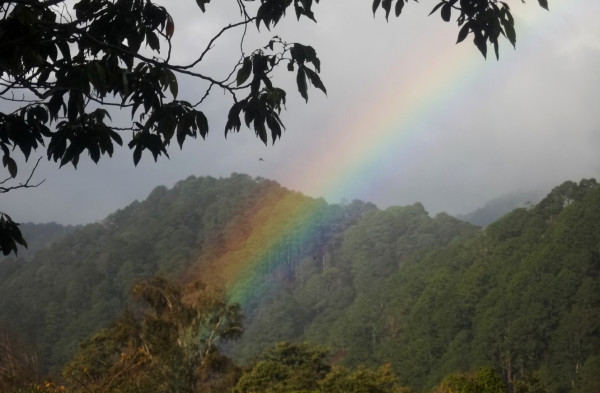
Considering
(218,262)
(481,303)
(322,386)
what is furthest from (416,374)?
(218,262)

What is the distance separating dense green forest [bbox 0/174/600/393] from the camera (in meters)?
17.9

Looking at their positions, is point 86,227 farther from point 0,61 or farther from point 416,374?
point 0,61

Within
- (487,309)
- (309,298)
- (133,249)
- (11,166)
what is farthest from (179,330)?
(309,298)

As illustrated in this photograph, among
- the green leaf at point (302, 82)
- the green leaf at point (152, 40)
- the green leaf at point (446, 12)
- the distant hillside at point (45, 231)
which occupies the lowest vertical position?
the green leaf at point (302, 82)

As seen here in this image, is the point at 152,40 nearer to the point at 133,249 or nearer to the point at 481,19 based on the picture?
the point at 481,19

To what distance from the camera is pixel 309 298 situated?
61.7 meters

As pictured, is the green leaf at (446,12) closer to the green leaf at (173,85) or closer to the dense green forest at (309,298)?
the green leaf at (173,85)

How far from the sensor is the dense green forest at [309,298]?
17922 mm

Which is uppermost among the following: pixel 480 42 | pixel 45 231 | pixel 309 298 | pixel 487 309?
pixel 45 231

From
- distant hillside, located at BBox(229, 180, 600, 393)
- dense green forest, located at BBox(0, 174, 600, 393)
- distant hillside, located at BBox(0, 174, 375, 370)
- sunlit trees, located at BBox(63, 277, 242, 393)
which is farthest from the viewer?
distant hillside, located at BBox(0, 174, 375, 370)

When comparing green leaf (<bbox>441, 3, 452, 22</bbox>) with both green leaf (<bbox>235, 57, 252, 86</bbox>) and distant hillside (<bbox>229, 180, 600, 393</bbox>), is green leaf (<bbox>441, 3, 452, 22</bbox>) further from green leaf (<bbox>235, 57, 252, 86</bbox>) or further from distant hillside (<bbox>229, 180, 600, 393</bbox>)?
distant hillside (<bbox>229, 180, 600, 393</bbox>)

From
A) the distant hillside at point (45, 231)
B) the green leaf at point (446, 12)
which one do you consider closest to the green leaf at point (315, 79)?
the green leaf at point (446, 12)

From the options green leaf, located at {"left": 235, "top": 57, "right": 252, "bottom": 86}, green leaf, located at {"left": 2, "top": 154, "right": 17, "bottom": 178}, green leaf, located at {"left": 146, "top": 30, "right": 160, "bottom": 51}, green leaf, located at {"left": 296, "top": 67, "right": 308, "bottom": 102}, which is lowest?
green leaf, located at {"left": 2, "top": 154, "right": 17, "bottom": 178}

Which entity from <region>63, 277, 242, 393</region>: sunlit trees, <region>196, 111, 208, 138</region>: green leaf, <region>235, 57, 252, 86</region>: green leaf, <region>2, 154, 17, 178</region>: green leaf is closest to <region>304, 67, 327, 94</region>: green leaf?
<region>235, 57, 252, 86</region>: green leaf
